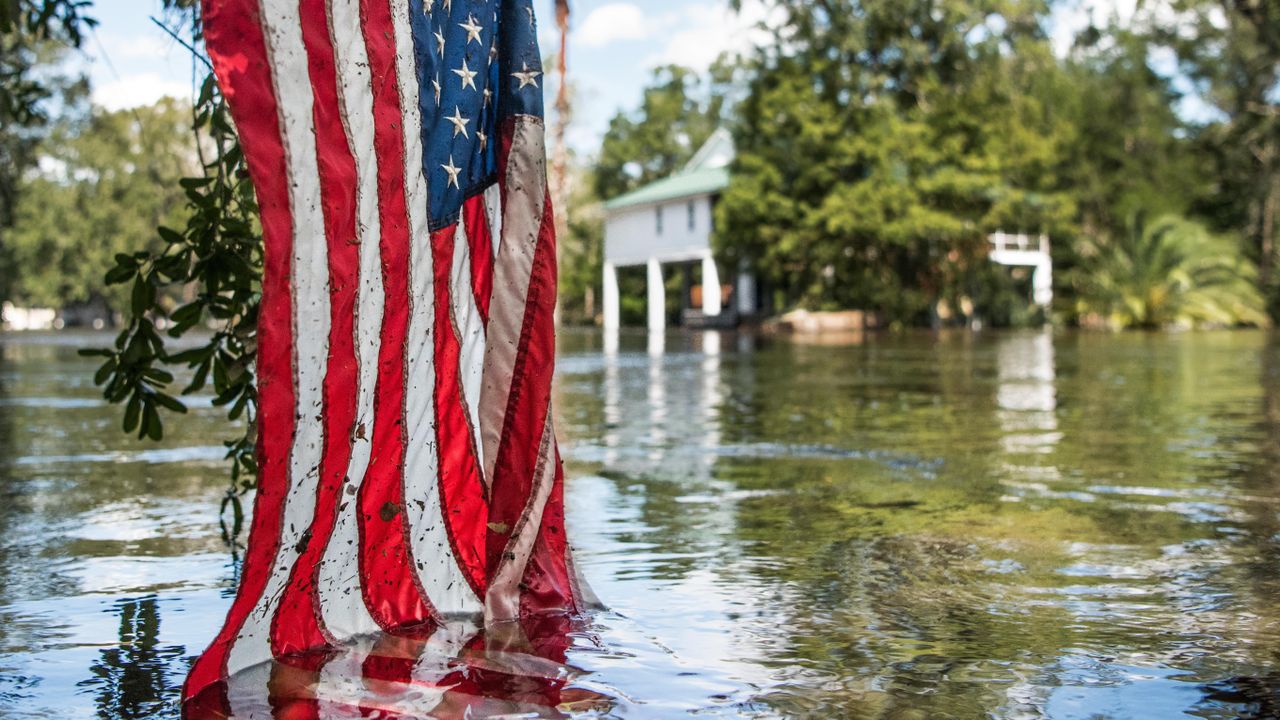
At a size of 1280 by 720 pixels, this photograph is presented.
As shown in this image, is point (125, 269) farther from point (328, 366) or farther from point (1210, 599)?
point (1210, 599)

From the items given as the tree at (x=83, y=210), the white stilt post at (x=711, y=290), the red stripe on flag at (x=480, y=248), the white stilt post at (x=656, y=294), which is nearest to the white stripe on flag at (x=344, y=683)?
the red stripe on flag at (x=480, y=248)

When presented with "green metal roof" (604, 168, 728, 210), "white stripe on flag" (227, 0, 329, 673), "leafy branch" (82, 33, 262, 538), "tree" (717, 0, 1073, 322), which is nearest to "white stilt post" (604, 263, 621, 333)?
"green metal roof" (604, 168, 728, 210)

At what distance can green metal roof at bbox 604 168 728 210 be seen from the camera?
5475 centimetres

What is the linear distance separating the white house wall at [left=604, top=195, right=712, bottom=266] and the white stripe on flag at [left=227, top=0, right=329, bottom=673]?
166ft

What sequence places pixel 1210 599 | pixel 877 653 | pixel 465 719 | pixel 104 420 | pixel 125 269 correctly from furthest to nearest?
pixel 104 420 → pixel 125 269 → pixel 1210 599 → pixel 877 653 → pixel 465 719

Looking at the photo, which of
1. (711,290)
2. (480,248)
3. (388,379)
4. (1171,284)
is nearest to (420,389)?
(388,379)

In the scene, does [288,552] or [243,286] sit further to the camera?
[243,286]

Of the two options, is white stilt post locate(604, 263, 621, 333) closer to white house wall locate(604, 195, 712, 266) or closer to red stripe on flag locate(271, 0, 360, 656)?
white house wall locate(604, 195, 712, 266)

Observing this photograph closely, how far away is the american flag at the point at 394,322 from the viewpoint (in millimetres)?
3820

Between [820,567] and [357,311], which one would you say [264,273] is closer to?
[357,311]

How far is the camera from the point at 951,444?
10.4 m

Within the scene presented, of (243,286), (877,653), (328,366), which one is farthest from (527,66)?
(877,653)

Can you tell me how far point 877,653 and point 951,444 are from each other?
20.9 ft

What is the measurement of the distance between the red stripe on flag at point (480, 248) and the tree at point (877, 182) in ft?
132
